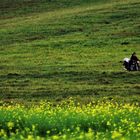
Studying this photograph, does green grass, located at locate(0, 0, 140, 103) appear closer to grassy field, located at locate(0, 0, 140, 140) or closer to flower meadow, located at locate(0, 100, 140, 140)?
grassy field, located at locate(0, 0, 140, 140)

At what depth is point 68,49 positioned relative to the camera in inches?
2143

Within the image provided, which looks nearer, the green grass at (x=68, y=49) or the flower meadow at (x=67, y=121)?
the flower meadow at (x=67, y=121)

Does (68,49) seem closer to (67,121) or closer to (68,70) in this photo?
(68,70)

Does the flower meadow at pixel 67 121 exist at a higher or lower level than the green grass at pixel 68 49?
lower

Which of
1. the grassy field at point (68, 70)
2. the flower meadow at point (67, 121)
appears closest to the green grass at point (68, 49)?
the grassy field at point (68, 70)

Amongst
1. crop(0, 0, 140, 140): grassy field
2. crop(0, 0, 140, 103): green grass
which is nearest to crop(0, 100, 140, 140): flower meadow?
crop(0, 0, 140, 140): grassy field

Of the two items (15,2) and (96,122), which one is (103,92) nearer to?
(96,122)

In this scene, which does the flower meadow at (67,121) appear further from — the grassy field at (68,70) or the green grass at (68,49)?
the green grass at (68,49)

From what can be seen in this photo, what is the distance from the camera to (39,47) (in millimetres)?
56094

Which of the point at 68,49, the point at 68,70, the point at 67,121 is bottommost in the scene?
the point at 67,121

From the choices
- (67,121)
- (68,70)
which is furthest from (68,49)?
(67,121)

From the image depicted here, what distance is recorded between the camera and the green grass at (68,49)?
3438 cm

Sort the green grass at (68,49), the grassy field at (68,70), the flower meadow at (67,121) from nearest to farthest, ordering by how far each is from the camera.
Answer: the flower meadow at (67,121)
the grassy field at (68,70)
the green grass at (68,49)

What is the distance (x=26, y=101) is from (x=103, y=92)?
4.10m
